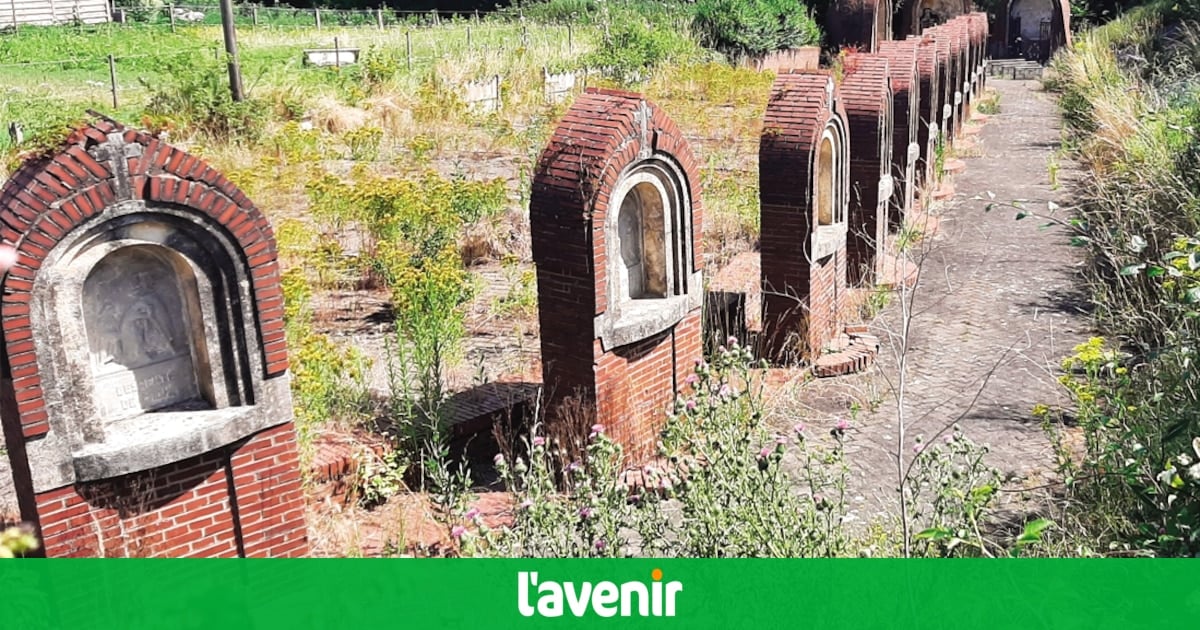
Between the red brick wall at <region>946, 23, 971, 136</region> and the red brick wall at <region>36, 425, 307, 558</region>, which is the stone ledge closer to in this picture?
the red brick wall at <region>36, 425, 307, 558</region>

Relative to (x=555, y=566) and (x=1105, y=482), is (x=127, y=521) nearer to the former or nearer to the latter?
(x=555, y=566)

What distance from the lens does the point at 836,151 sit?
1045 cm

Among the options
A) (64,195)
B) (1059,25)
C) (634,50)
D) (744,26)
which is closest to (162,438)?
(64,195)

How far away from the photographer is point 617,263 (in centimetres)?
771

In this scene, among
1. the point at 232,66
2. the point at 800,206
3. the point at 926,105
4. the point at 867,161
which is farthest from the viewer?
the point at 232,66

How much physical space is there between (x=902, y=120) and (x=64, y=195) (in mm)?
11380

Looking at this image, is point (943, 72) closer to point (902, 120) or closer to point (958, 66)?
point (958, 66)

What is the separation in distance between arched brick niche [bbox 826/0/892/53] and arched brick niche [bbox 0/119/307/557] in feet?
110

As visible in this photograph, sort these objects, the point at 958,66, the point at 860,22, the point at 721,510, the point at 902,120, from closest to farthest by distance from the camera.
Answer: the point at 721,510, the point at 902,120, the point at 958,66, the point at 860,22

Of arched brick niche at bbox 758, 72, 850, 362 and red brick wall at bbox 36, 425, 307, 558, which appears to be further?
arched brick niche at bbox 758, 72, 850, 362

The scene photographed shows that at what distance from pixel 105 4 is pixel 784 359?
38.2 metres

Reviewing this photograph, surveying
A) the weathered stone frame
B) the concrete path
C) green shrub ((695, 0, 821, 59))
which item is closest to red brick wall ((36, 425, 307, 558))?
the concrete path

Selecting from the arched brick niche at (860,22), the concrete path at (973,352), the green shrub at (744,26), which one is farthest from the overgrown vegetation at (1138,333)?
the arched brick niche at (860,22)

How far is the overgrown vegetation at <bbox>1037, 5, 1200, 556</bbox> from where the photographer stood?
5.42m
